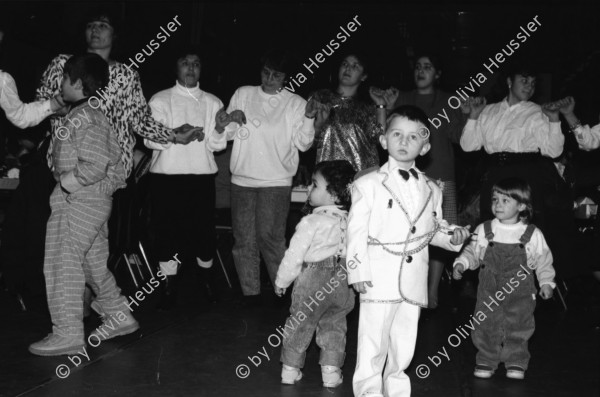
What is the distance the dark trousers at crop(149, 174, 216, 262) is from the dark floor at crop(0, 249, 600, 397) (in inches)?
18.2

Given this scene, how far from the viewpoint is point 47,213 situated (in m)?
5.41

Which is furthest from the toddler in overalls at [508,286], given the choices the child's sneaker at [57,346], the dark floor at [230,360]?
the child's sneaker at [57,346]

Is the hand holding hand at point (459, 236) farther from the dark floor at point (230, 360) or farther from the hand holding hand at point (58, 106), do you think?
the hand holding hand at point (58, 106)

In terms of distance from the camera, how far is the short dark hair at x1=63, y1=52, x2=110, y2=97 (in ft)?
15.7

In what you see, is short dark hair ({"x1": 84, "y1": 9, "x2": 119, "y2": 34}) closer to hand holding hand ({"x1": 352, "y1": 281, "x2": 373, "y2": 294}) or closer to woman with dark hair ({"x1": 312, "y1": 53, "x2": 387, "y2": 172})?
woman with dark hair ({"x1": 312, "y1": 53, "x2": 387, "y2": 172})

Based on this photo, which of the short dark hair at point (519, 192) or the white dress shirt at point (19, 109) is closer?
the short dark hair at point (519, 192)

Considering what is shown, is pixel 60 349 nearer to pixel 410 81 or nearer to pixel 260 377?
pixel 260 377

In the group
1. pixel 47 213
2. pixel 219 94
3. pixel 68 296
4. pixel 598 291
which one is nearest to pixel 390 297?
pixel 68 296

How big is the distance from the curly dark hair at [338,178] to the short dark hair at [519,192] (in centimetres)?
94

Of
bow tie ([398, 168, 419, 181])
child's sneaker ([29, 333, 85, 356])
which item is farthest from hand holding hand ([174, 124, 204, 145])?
bow tie ([398, 168, 419, 181])

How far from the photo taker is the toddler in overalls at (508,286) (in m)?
4.62

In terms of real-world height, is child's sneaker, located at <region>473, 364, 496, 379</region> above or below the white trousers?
below

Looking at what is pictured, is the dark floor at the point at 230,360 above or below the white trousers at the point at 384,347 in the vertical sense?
below

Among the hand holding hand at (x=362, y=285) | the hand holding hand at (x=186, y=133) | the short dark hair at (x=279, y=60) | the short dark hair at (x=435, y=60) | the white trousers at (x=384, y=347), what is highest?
the short dark hair at (x=435, y=60)
